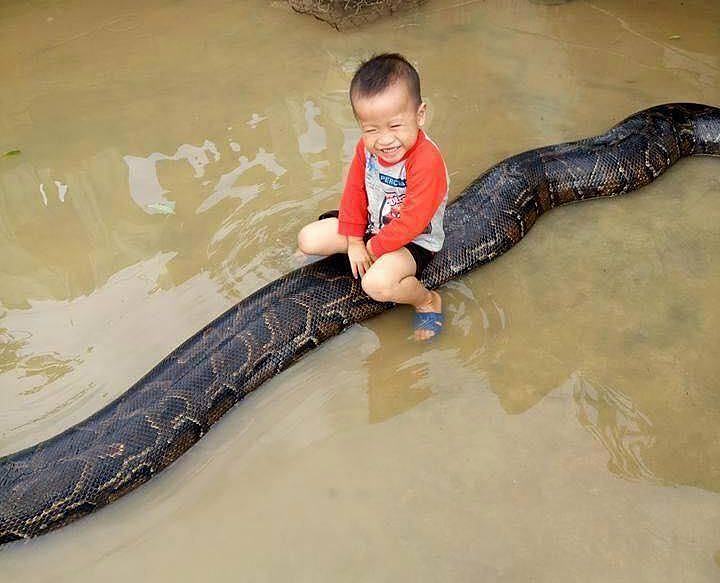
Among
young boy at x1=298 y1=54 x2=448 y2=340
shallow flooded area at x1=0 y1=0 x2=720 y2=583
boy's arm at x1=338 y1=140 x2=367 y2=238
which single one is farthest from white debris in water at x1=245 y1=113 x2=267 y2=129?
boy's arm at x1=338 y1=140 x2=367 y2=238

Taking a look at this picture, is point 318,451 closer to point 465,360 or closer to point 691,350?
point 465,360

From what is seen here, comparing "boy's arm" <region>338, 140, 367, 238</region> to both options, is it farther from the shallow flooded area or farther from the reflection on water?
the reflection on water

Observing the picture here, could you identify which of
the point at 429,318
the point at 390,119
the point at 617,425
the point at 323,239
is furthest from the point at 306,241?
the point at 617,425

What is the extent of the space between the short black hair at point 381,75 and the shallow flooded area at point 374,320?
1616 millimetres

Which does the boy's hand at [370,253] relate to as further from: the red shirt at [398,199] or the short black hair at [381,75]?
the short black hair at [381,75]

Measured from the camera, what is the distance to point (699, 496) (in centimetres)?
329

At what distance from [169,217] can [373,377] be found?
2.09m

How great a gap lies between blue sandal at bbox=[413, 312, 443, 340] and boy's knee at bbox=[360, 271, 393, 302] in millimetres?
316

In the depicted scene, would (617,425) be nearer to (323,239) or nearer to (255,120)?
(323,239)

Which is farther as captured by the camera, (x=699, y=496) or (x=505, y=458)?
(x=505, y=458)

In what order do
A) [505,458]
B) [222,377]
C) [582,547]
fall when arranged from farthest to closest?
[222,377] → [505,458] → [582,547]

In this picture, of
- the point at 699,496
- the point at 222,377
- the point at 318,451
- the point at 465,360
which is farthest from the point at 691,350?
the point at 222,377

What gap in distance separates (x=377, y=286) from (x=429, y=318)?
0.46m

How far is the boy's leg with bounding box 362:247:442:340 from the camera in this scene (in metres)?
3.89
